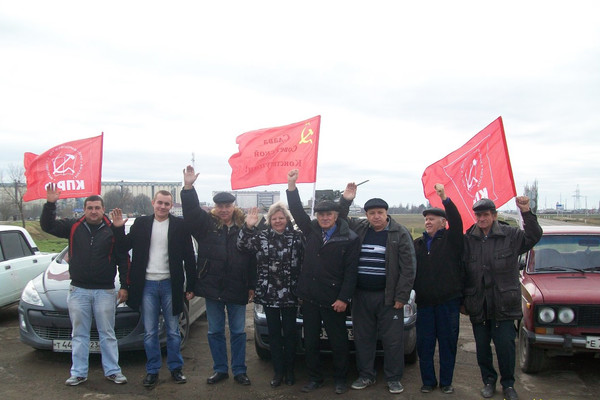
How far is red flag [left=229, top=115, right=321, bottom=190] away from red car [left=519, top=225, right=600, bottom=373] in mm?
3634

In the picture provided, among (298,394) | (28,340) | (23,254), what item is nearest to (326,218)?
(298,394)

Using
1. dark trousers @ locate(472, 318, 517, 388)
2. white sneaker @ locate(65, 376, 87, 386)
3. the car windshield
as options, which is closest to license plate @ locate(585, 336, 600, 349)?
dark trousers @ locate(472, 318, 517, 388)

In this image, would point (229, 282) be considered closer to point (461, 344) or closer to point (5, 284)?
point (461, 344)

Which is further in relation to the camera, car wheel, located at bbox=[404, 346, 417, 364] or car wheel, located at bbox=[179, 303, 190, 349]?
car wheel, located at bbox=[179, 303, 190, 349]

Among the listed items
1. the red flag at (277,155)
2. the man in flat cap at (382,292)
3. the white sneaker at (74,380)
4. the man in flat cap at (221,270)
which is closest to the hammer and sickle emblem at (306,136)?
the red flag at (277,155)

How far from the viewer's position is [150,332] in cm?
535

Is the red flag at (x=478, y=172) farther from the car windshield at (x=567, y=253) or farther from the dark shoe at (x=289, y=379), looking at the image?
the dark shoe at (x=289, y=379)

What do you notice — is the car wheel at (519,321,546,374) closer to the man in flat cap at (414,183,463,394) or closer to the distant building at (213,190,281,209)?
the man in flat cap at (414,183,463,394)

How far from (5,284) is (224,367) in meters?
4.74

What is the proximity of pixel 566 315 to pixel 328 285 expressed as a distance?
2515 mm

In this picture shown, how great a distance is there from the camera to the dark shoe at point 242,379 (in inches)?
210

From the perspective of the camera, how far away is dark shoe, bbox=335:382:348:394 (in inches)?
200

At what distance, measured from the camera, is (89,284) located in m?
5.32

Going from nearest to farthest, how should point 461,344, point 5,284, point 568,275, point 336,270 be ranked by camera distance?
point 336,270 < point 568,275 < point 461,344 < point 5,284
